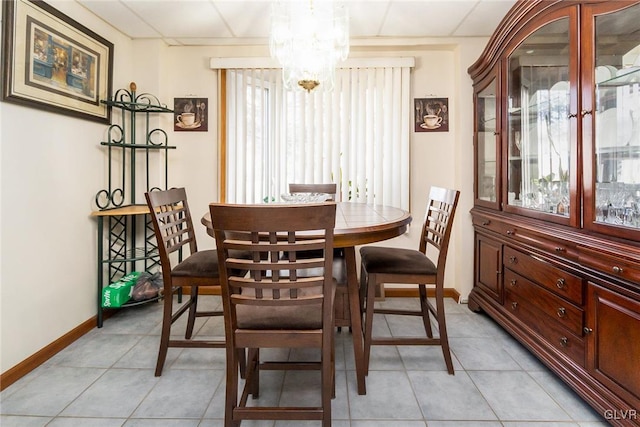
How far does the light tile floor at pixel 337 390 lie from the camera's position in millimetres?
1561

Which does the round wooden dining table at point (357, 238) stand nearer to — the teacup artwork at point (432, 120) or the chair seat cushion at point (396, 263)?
the chair seat cushion at point (396, 263)

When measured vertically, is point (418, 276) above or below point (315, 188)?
below

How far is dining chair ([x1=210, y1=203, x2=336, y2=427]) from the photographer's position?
45.3 inches

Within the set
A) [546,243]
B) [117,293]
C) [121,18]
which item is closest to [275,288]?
[546,243]

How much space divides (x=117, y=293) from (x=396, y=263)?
6.83 ft

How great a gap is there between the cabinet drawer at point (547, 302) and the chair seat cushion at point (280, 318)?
128 cm

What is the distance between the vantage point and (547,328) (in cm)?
190

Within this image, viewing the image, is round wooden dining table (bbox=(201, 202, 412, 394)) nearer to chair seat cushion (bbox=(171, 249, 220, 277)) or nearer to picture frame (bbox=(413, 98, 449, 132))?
chair seat cushion (bbox=(171, 249, 220, 277))

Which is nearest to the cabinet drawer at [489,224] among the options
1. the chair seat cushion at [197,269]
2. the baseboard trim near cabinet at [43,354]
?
the baseboard trim near cabinet at [43,354]

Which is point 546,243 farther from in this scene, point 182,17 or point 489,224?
point 182,17

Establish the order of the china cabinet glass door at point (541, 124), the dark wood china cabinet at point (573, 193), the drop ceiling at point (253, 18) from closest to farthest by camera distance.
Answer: the dark wood china cabinet at point (573, 193)
the china cabinet glass door at point (541, 124)
the drop ceiling at point (253, 18)

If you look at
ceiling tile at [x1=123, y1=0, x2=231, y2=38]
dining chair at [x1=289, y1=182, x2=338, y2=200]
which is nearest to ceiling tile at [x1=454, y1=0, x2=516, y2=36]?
dining chair at [x1=289, y1=182, x2=338, y2=200]

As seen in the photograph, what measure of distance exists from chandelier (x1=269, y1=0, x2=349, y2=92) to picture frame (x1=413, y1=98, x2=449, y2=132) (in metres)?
1.21

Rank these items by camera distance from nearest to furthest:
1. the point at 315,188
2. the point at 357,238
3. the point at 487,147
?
the point at 357,238 < the point at 487,147 < the point at 315,188
